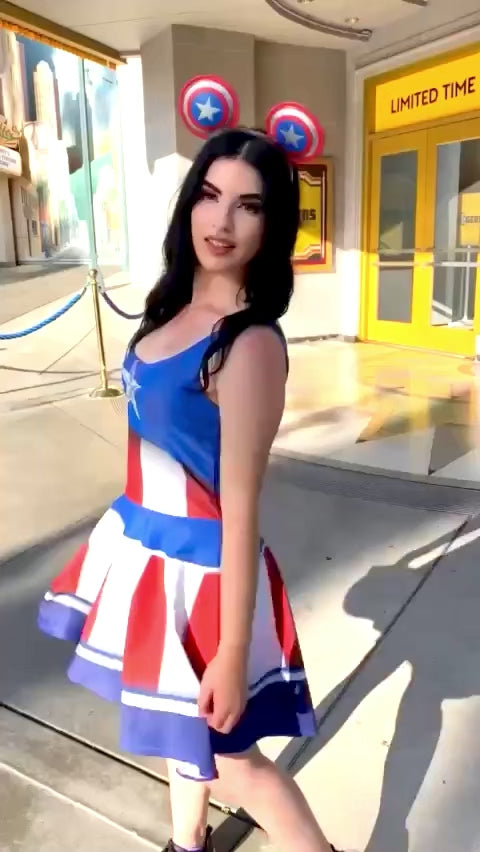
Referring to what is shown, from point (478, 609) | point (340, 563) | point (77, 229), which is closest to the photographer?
point (478, 609)

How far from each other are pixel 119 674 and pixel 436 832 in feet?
2.97

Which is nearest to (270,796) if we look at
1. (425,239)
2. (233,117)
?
Answer: (233,117)

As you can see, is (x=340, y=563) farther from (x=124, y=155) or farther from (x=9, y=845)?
(x=124, y=155)

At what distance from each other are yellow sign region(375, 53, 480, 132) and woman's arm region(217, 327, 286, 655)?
24.1 ft

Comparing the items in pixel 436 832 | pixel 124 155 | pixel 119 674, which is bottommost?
pixel 436 832

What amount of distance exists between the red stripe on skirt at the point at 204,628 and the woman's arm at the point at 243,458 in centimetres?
7

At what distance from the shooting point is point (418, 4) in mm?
7129

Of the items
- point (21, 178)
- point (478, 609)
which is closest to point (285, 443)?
point (478, 609)

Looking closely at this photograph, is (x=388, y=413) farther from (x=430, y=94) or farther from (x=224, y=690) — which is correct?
(x=224, y=690)

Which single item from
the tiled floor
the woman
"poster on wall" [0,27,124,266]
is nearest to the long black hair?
the woman

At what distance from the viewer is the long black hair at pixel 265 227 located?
3.67 ft

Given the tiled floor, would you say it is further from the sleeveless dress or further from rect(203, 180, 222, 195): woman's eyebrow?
rect(203, 180, 222, 195): woman's eyebrow

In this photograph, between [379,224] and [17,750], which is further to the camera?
[379,224]

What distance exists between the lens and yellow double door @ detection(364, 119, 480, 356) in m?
7.78
